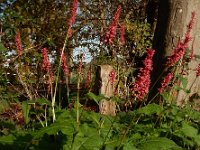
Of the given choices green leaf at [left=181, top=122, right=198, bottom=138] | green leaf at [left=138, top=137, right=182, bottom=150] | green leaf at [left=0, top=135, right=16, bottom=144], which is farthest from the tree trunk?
green leaf at [left=0, top=135, right=16, bottom=144]

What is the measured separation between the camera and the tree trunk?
5.45 m

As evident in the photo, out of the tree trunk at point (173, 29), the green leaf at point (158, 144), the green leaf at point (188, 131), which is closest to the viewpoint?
the green leaf at point (158, 144)

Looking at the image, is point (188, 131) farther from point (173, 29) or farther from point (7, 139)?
point (173, 29)

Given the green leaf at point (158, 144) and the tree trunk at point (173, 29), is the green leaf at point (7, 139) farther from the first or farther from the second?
the tree trunk at point (173, 29)

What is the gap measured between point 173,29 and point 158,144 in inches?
120

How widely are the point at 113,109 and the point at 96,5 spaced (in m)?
8.97

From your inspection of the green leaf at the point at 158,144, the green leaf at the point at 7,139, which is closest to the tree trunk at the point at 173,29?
the green leaf at the point at 158,144

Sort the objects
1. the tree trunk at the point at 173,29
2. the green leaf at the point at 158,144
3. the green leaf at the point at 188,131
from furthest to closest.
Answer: the tree trunk at the point at 173,29
the green leaf at the point at 188,131
the green leaf at the point at 158,144

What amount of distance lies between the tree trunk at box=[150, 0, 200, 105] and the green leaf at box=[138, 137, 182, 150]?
2.61 m

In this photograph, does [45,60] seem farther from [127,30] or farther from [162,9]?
[127,30]

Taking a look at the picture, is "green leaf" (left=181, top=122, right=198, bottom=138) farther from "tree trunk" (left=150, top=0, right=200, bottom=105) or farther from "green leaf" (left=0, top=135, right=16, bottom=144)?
"tree trunk" (left=150, top=0, right=200, bottom=105)

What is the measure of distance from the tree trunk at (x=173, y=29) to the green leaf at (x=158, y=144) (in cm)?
261

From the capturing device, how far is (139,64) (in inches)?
482

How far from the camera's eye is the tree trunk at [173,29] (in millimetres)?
5445
